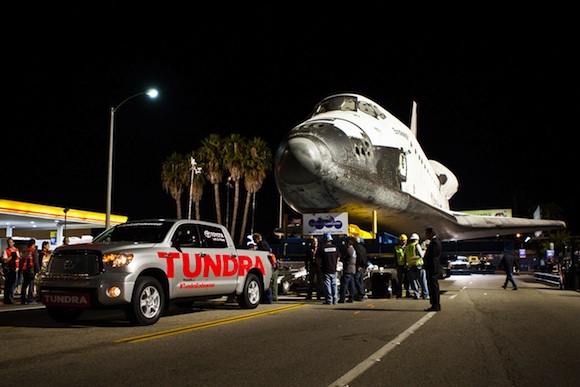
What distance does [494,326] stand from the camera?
9352 mm

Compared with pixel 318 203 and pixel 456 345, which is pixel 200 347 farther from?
pixel 318 203

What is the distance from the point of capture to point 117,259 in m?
9.36

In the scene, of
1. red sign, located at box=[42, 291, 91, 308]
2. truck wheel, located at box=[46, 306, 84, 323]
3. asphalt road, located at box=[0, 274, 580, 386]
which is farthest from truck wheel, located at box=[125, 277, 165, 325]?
truck wheel, located at box=[46, 306, 84, 323]

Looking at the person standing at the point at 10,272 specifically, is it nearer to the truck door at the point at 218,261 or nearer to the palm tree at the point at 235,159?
the truck door at the point at 218,261

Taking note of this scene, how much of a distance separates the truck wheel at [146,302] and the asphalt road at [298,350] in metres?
0.25

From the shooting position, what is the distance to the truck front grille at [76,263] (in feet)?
30.8

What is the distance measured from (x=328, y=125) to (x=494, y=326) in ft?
25.1

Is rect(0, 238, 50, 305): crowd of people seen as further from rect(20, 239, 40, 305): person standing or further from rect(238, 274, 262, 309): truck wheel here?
rect(238, 274, 262, 309): truck wheel

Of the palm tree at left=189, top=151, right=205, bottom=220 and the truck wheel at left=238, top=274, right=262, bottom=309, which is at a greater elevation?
the palm tree at left=189, top=151, right=205, bottom=220

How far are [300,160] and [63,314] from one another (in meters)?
6.73

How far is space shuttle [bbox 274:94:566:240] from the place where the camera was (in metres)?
14.5

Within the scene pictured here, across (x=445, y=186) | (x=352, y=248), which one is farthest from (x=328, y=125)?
(x=445, y=186)

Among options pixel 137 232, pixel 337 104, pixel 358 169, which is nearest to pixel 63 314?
pixel 137 232

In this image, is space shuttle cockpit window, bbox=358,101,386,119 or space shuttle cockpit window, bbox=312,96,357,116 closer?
space shuttle cockpit window, bbox=312,96,357,116
